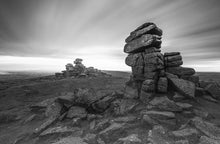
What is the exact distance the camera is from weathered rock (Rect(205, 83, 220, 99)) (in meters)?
21.4

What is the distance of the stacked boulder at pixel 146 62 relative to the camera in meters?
21.0

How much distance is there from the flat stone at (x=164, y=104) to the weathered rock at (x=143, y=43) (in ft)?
33.0

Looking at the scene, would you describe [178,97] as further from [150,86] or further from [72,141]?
[72,141]


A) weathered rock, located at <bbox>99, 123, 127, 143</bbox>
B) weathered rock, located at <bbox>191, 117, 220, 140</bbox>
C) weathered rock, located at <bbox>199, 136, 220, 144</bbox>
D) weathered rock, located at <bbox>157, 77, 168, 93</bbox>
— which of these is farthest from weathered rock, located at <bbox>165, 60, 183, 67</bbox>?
weathered rock, located at <bbox>99, 123, 127, 143</bbox>

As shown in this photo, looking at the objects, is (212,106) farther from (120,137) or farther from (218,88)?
(120,137)

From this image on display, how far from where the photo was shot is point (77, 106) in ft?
72.4

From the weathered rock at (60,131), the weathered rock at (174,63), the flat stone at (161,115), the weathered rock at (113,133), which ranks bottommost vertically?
the weathered rock at (60,131)

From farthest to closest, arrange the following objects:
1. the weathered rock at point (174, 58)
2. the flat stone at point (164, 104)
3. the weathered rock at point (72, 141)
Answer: the weathered rock at point (174, 58) → the flat stone at point (164, 104) → the weathered rock at point (72, 141)

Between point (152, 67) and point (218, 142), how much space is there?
13.2 m

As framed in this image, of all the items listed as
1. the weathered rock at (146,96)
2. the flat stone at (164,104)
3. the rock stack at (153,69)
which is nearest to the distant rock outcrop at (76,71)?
the rock stack at (153,69)

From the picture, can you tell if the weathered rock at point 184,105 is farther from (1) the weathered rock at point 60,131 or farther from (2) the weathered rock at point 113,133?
(1) the weathered rock at point 60,131

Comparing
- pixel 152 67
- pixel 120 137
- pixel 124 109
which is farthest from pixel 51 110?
pixel 152 67

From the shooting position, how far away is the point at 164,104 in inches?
704

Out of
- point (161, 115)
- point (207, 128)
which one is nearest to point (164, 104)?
point (161, 115)
